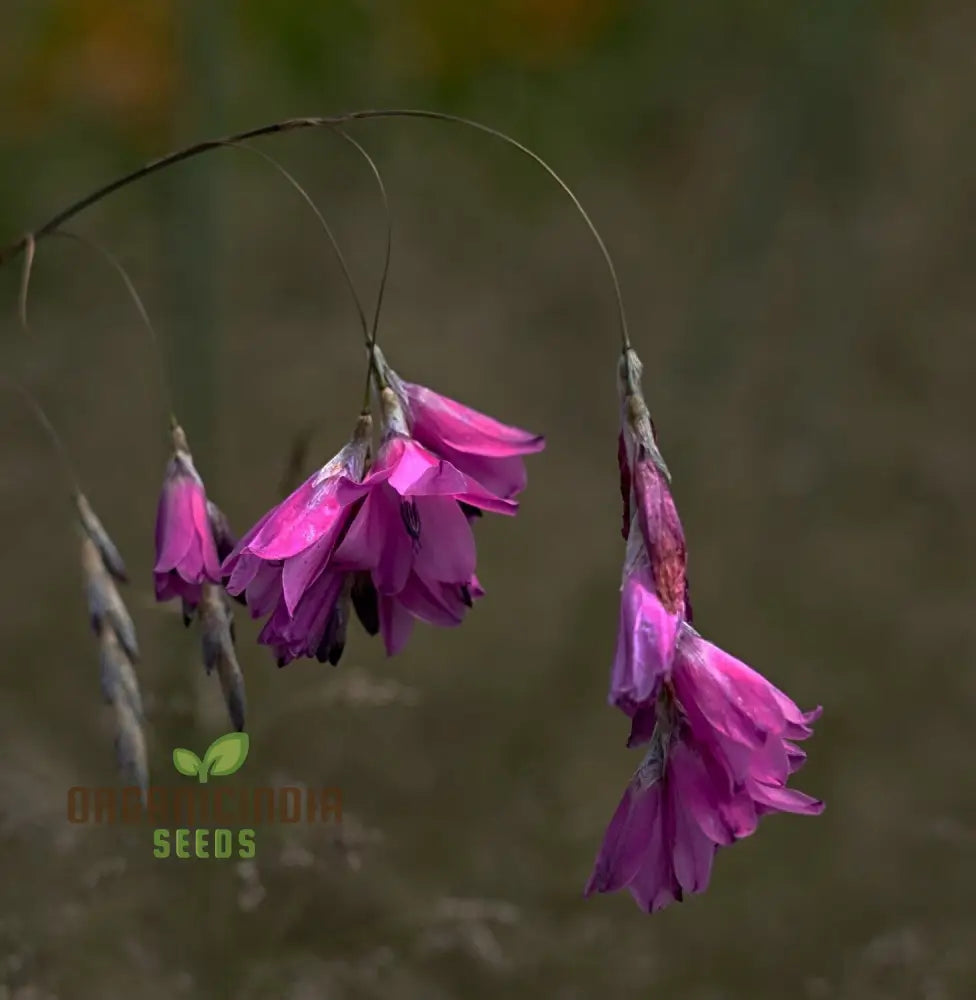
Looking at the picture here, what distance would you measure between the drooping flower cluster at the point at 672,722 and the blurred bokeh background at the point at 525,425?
0.43m

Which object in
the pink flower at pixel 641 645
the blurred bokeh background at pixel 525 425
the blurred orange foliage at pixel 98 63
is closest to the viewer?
the pink flower at pixel 641 645

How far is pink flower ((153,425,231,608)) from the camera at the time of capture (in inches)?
33.2

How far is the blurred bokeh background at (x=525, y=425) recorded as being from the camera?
1489 millimetres

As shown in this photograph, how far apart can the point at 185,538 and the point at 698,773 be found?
1.28 ft

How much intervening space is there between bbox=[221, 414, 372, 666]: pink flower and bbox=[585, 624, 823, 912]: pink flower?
21 cm

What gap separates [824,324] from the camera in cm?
317

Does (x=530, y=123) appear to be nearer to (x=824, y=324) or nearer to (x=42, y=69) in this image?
(x=824, y=324)

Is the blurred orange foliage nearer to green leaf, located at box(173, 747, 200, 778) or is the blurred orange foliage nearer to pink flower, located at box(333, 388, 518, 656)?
green leaf, located at box(173, 747, 200, 778)

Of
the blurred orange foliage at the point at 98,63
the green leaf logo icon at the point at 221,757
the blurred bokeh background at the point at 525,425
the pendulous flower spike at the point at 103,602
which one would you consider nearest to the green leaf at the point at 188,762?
the green leaf logo icon at the point at 221,757

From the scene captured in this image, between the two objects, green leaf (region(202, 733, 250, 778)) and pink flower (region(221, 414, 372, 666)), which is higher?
pink flower (region(221, 414, 372, 666))

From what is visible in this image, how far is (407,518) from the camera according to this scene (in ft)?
2.54
